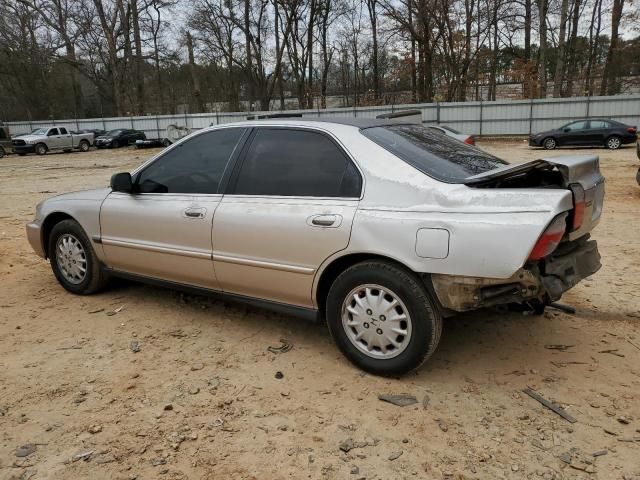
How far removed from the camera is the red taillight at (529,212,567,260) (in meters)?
2.56

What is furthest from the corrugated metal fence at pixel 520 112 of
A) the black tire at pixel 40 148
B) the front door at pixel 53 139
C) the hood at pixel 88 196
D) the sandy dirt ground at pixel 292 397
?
the sandy dirt ground at pixel 292 397

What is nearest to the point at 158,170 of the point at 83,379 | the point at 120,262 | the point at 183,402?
the point at 120,262

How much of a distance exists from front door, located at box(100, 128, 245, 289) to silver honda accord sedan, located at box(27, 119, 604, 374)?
0.4 inches

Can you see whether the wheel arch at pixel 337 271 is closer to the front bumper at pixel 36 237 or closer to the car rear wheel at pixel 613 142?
the front bumper at pixel 36 237

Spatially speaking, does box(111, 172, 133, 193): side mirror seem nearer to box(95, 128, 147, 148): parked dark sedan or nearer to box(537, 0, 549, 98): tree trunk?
box(95, 128, 147, 148): parked dark sedan

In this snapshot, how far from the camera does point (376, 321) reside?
118 inches

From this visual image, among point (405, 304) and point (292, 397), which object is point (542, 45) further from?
point (292, 397)

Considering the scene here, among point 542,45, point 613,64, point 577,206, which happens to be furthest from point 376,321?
point 613,64

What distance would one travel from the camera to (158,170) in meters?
4.08

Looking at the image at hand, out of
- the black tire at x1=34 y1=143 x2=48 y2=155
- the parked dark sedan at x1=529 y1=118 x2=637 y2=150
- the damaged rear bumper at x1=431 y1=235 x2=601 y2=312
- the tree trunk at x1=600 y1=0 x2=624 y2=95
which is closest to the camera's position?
the damaged rear bumper at x1=431 y1=235 x2=601 y2=312

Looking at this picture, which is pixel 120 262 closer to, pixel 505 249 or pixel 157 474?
pixel 157 474

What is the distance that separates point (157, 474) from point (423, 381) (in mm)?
1565

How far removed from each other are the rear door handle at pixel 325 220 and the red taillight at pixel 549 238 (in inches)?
43.0

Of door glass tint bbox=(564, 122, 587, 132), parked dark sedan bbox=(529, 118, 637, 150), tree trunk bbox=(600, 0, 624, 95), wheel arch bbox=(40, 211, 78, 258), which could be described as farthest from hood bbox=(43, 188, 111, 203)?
tree trunk bbox=(600, 0, 624, 95)
